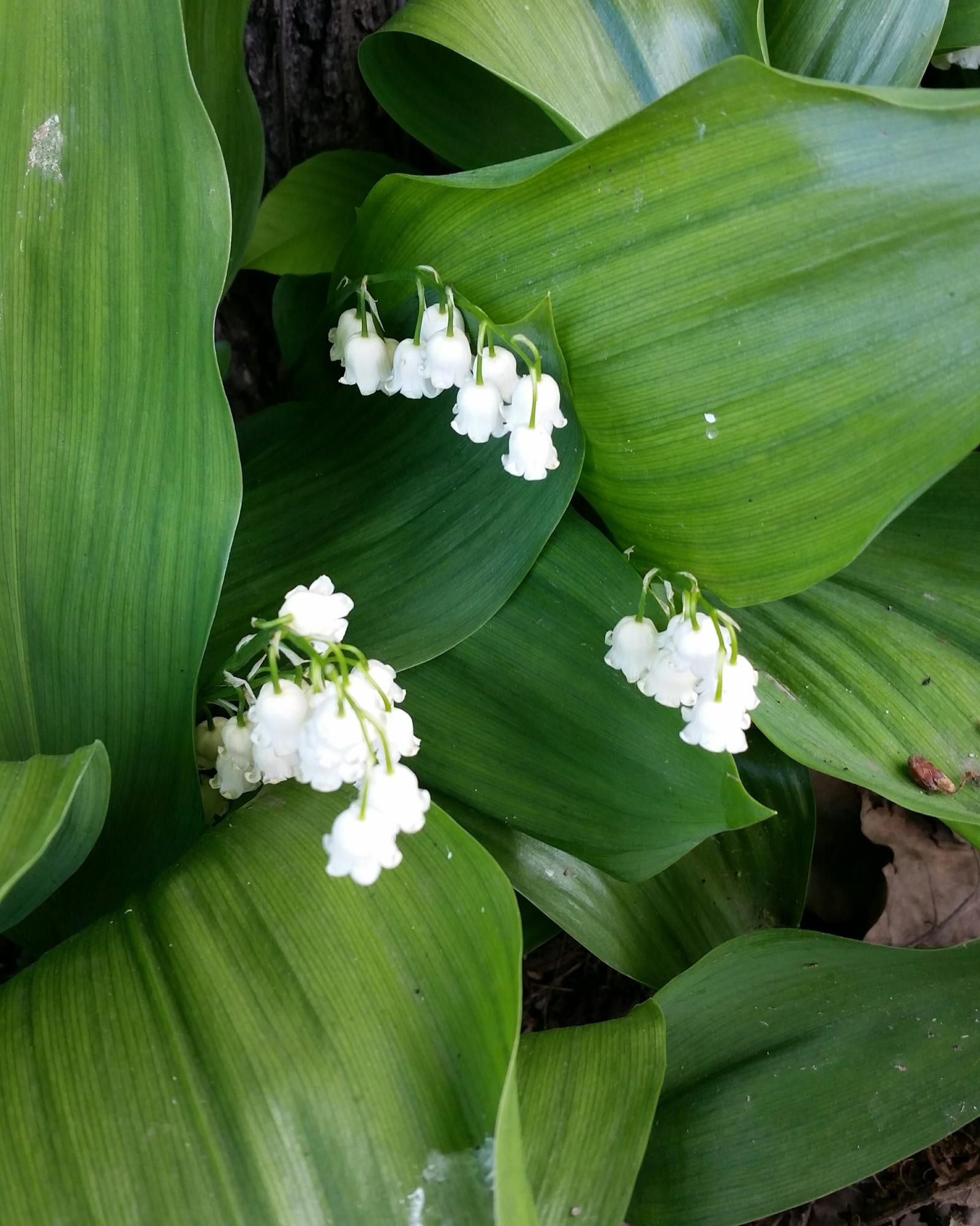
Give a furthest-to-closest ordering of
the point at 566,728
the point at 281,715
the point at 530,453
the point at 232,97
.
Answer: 1. the point at 232,97
2. the point at 566,728
3. the point at 530,453
4. the point at 281,715

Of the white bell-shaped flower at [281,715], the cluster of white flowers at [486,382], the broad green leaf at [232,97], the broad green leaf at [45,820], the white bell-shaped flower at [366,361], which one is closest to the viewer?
the broad green leaf at [45,820]

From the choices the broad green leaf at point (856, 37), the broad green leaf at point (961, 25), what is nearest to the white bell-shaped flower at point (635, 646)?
the broad green leaf at point (856, 37)

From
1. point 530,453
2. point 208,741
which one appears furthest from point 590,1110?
point 530,453

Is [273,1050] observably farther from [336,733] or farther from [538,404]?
[538,404]

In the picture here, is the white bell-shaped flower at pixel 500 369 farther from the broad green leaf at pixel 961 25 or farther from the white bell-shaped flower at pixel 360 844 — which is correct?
the broad green leaf at pixel 961 25

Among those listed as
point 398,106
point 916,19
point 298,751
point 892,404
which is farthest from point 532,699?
point 916,19

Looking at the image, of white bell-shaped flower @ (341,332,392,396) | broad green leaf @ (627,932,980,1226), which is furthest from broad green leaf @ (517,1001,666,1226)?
white bell-shaped flower @ (341,332,392,396)

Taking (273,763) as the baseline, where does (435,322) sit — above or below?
above
